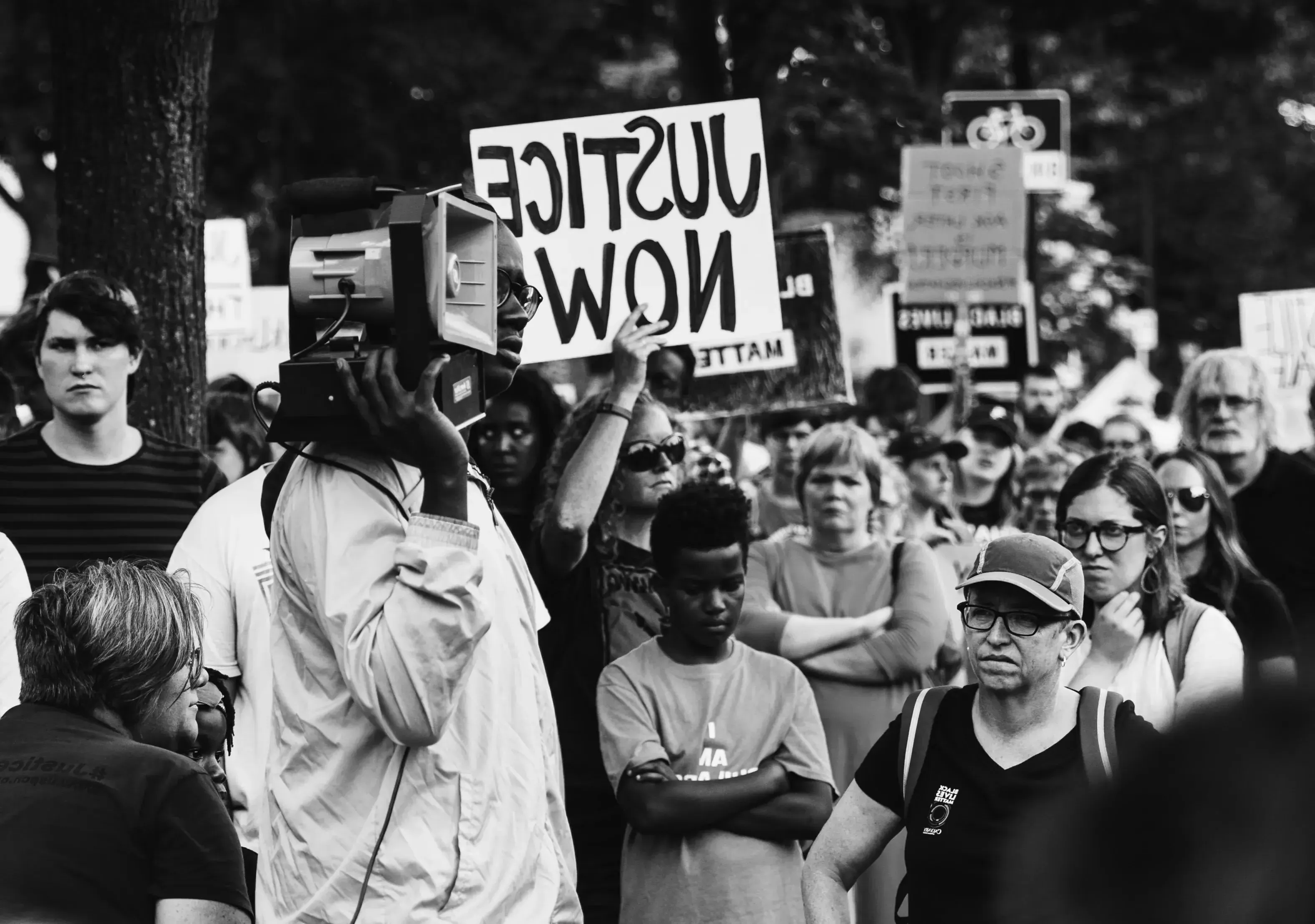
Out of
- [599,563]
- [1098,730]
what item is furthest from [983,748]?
[599,563]

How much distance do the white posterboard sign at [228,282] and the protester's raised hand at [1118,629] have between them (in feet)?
22.2

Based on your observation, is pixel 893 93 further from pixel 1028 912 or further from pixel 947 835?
pixel 1028 912

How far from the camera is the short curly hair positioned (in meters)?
5.16

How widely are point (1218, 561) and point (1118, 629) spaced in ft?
4.13

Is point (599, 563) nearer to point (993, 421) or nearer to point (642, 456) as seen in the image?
point (642, 456)

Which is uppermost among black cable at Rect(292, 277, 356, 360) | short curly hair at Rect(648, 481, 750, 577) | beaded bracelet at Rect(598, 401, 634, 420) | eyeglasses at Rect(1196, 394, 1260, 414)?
Result: black cable at Rect(292, 277, 356, 360)

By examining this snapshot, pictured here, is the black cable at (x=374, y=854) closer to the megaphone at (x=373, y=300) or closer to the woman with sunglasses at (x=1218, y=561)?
the megaphone at (x=373, y=300)

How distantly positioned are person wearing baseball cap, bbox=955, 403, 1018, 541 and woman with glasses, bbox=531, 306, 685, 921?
3.31m

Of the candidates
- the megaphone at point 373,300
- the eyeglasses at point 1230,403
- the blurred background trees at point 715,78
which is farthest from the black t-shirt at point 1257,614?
the blurred background trees at point 715,78

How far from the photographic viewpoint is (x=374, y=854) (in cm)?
294

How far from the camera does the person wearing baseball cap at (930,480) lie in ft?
25.9

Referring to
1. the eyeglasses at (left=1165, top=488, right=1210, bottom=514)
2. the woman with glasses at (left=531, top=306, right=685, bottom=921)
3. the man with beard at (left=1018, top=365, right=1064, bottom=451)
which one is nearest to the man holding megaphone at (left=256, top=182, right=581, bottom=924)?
the woman with glasses at (left=531, top=306, right=685, bottom=921)

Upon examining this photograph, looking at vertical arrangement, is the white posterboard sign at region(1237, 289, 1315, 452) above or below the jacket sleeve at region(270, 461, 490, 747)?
above

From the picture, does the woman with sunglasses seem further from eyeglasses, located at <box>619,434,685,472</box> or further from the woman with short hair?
the woman with short hair
